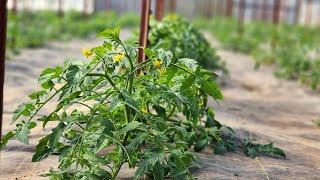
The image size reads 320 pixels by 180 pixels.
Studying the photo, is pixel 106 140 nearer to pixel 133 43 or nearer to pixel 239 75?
pixel 133 43

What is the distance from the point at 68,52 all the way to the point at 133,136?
24.2 ft

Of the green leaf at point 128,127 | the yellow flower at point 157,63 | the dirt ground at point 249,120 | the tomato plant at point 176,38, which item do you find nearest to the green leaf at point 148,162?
the green leaf at point 128,127

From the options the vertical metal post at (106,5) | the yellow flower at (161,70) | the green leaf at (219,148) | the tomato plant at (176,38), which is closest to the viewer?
the yellow flower at (161,70)

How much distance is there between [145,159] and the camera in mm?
2545

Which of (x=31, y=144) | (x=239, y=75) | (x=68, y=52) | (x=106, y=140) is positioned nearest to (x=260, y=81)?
(x=239, y=75)

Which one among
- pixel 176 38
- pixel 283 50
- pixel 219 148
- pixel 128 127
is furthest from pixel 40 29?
pixel 128 127

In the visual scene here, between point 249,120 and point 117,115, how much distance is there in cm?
206

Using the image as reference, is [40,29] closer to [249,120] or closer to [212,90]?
[249,120]

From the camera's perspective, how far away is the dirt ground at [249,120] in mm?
3010

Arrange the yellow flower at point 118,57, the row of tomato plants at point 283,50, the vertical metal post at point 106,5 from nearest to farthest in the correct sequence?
1. the yellow flower at point 118,57
2. the row of tomato plants at point 283,50
3. the vertical metal post at point 106,5

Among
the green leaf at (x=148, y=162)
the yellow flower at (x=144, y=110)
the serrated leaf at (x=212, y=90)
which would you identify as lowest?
the green leaf at (x=148, y=162)

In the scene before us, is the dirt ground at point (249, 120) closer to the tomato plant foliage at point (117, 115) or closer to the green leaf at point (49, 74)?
the tomato plant foliage at point (117, 115)

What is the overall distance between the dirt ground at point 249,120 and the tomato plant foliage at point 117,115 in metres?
0.20

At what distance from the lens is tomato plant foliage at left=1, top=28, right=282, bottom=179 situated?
2588mm
